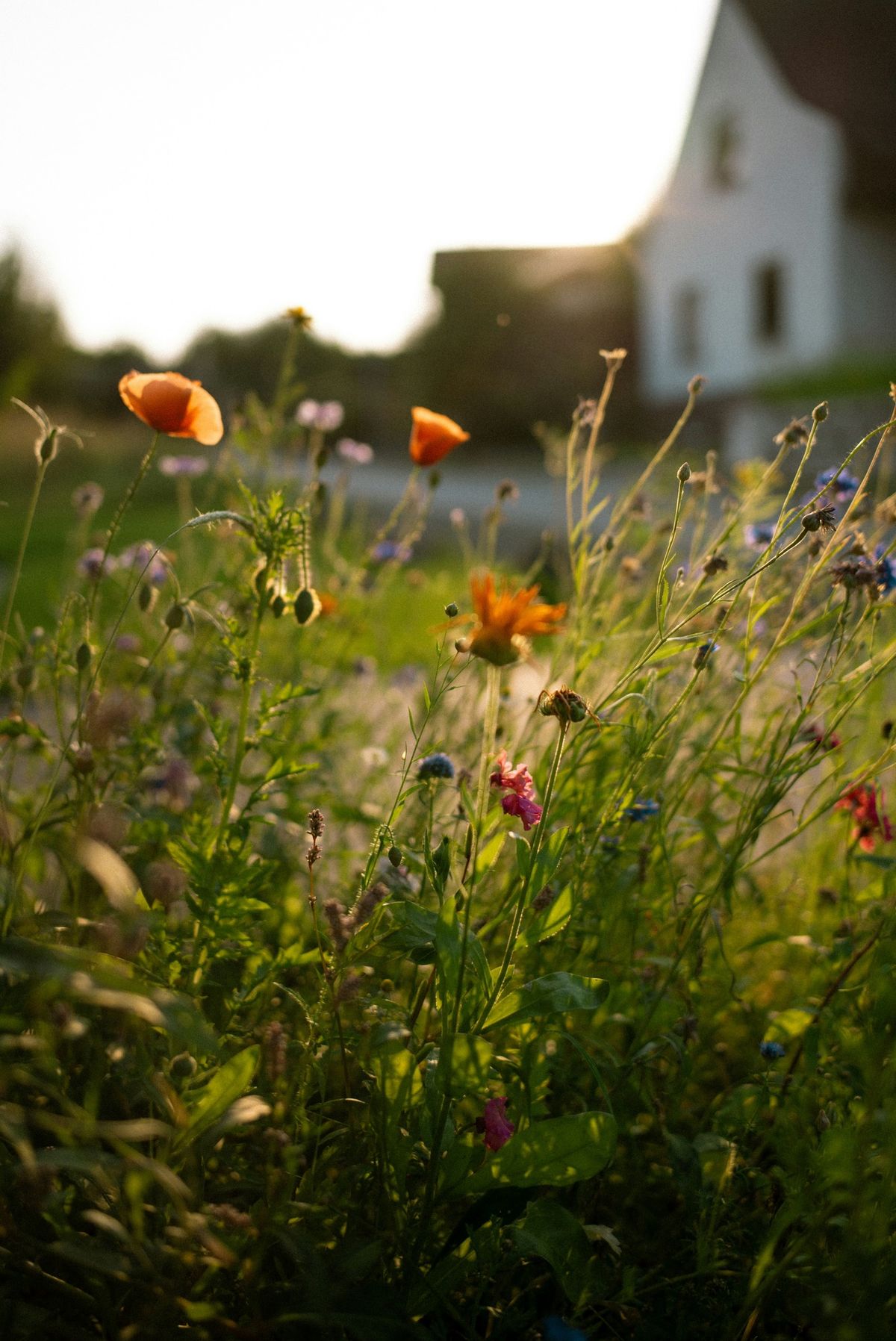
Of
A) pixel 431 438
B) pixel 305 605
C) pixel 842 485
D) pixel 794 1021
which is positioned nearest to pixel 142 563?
pixel 431 438

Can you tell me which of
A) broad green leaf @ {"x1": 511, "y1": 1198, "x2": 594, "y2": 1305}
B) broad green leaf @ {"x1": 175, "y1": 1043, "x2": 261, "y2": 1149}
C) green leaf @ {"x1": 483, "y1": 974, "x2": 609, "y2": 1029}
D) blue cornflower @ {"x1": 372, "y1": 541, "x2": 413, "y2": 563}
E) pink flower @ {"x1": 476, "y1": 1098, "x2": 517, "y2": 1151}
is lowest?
broad green leaf @ {"x1": 511, "y1": 1198, "x2": 594, "y2": 1305}

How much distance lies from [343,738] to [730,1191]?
137cm

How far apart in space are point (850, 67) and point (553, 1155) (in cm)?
1819

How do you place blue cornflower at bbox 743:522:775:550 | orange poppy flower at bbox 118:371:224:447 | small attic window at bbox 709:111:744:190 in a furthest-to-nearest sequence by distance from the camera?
1. small attic window at bbox 709:111:744:190
2. blue cornflower at bbox 743:522:775:550
3. orange poppy flower at bbox 118:371:224:447

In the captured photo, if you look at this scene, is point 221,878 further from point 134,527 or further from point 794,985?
point 134,527

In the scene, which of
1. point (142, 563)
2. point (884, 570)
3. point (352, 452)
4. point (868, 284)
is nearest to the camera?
point (884, 570)

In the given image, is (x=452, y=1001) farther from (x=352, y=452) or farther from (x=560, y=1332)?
(x=352, y=452)

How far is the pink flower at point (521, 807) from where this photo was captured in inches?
51.5

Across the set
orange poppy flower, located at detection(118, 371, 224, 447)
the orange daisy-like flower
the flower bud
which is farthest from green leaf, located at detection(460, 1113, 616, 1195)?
orange poppy flower, located at detection(118, 371, 224, 447)

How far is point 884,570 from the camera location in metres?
1.52

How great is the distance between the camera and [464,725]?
8.02 feet

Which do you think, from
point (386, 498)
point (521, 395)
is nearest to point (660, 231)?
point (521, 395)

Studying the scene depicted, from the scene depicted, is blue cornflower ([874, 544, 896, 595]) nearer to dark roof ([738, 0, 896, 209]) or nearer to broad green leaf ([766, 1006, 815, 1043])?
broad green leaf ([766, 1006, 815, 1043])

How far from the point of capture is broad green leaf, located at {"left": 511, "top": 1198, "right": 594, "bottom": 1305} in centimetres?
115
